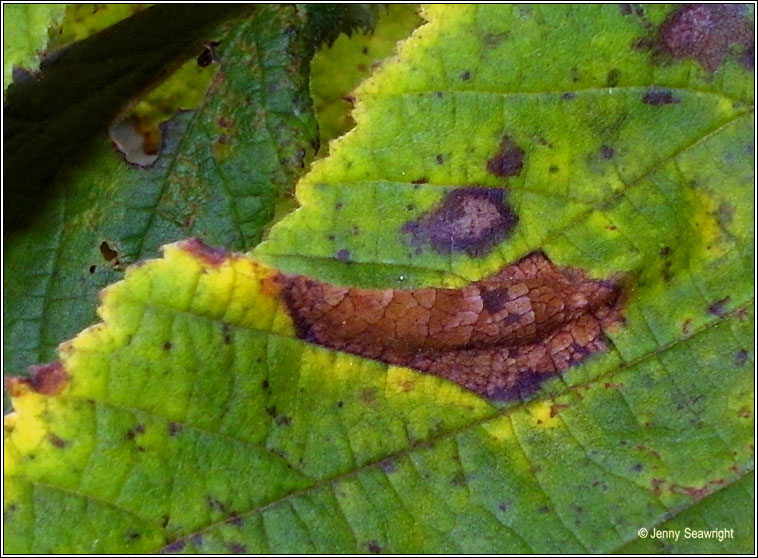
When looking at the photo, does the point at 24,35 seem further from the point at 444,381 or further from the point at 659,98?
the point at 659,98

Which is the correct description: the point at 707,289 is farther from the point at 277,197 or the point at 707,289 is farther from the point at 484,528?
the point at 277,197

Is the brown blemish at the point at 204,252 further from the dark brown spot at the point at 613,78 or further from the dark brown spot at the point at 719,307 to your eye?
the dark brown spot at the point at 719,307

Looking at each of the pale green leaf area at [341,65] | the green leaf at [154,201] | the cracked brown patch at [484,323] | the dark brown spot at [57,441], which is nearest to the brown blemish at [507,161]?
the cracked brown patch at [484,323]

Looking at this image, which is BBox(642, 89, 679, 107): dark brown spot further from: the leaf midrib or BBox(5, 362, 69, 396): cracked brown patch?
BBox(5, 362, 69, 396): cracked brown patch

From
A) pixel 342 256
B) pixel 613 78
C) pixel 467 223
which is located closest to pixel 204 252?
pixel 342 256

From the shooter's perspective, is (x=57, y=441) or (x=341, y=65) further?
(x=341, y=65)
